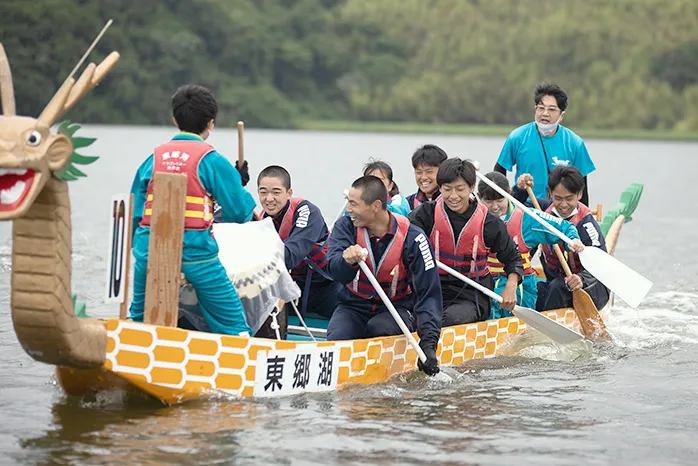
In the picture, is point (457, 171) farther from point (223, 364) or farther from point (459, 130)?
point (459, 130)

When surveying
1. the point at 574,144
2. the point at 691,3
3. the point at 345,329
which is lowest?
the point at 345,329

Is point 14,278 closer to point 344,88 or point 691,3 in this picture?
point 344,88

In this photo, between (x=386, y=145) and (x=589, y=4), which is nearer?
(x=386, y=145)

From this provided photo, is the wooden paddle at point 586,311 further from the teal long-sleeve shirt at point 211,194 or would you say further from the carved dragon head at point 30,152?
the carved dragon head at point 30,152

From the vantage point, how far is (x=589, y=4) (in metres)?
81.1

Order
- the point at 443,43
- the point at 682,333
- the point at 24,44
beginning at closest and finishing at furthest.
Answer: the point at 682,333 < the point at 24,44 < the point at 443,43

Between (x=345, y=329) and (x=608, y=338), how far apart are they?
311 cm

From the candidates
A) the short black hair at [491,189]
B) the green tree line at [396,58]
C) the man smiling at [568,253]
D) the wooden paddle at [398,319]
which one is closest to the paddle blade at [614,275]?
the man smiling at [568,253]

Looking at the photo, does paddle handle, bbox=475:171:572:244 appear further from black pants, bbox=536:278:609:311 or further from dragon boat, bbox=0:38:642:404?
dragon boat, bbox=0:38:642:404

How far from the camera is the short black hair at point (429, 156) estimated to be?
8.84 meters

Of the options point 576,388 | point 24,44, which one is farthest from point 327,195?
point 24,44

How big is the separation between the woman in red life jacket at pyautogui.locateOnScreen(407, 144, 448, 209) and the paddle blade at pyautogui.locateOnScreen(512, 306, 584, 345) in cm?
115

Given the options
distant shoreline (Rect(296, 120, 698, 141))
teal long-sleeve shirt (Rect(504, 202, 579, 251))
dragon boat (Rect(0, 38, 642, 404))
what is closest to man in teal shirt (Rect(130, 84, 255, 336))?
dragon boat (Rect(0, 38, 642, 404))

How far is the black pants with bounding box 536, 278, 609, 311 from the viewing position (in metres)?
9.75
